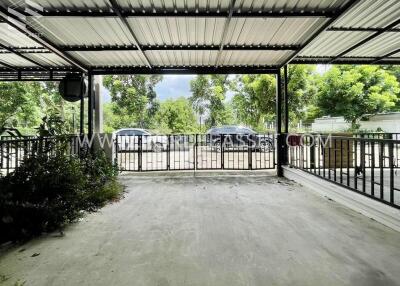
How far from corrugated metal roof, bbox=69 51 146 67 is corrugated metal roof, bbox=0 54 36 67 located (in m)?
1.44

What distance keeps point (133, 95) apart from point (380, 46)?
58.4 feet

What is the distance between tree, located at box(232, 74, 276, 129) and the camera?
1639cm

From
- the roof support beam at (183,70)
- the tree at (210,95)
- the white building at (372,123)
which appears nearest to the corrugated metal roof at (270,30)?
the roof support beam at (183,70)

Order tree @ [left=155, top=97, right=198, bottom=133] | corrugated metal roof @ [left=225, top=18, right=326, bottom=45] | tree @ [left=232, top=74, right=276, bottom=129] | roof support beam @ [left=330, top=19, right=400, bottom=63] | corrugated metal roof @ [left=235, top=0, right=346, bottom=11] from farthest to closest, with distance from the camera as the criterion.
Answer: tree @ [left=155, top=97, right=198, bottom=133] < tree @ [left=232, top=74, right=276, bottom=129] < roof support beam @ [left=330, top=19, right=400, bottom=63] < corrugated metal roof @ [left=225, top=18, right=326, bottom=45] < corrugated metal roof @ [left=235, top=0, right=346, bottom=11]

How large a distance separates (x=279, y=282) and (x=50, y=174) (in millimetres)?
3200

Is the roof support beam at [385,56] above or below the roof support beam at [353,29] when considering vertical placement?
above

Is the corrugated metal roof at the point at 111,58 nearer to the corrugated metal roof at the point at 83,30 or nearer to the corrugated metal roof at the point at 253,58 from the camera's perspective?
the corrugated metal roof at the point at 83,30

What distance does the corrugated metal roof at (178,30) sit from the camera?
4.23 meters

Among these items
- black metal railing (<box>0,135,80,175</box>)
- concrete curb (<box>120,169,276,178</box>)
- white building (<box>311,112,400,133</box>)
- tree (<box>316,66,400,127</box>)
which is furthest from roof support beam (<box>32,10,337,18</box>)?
white building (<box>311,112,400,133</box>)

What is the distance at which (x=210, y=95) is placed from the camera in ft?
72.3

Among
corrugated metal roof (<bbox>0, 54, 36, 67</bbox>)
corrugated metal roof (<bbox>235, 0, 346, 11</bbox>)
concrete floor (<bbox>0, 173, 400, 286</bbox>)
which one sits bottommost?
concrete floor (<bbox>0, 173, 400, 286</bbox>)

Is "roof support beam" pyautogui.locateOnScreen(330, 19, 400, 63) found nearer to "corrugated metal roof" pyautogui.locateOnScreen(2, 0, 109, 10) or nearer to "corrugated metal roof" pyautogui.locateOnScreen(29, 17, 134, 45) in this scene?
"corrugated metal roof" pyautogui.locateOnScreen(29, 17, 134, 45)

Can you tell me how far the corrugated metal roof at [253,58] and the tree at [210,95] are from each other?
14623 mm

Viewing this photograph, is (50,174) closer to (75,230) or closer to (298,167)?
(75,230)
